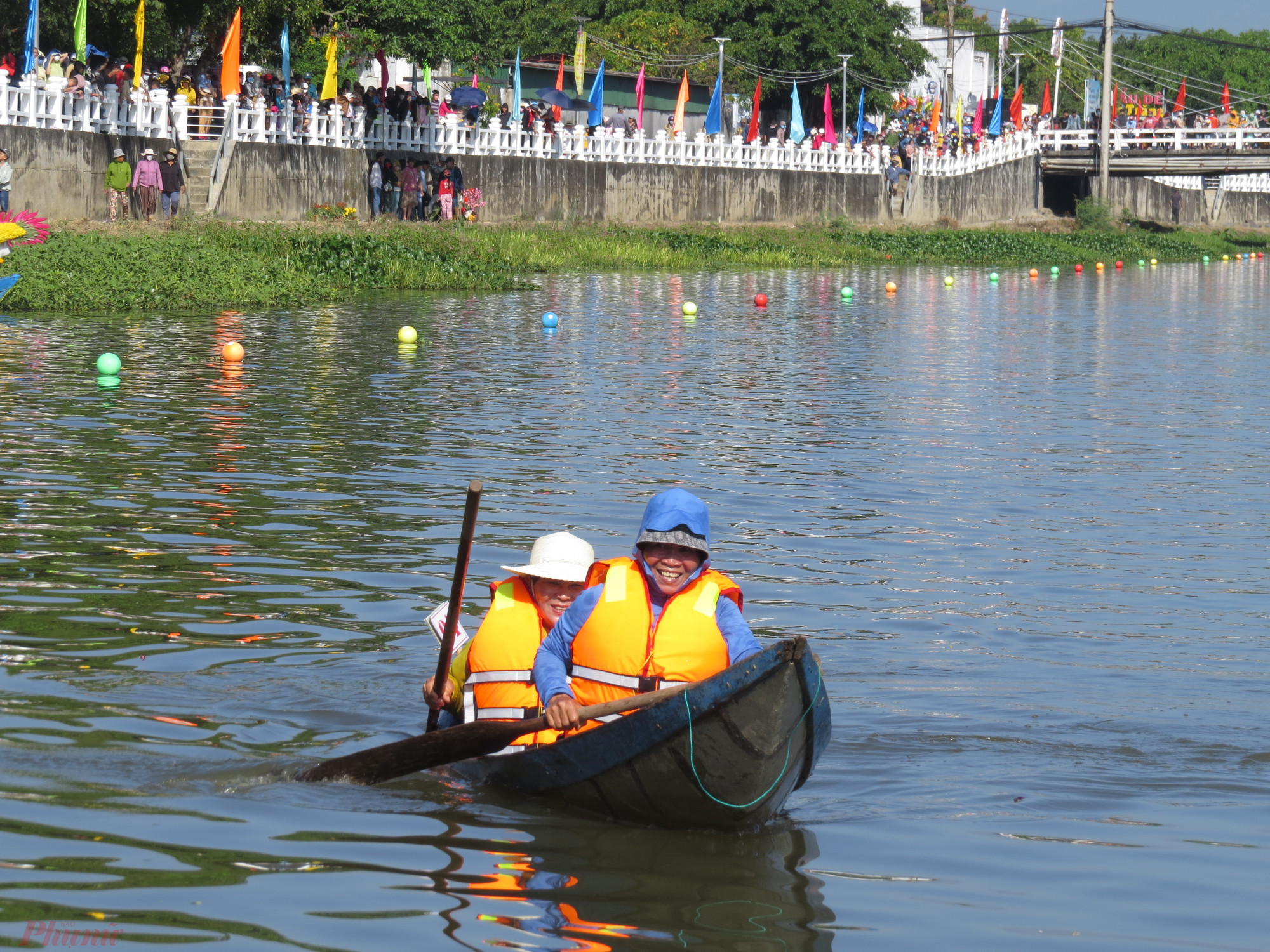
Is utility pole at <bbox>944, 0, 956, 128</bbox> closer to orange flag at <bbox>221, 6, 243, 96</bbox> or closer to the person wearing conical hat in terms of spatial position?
orange flag at <bbox>221, 6, 243, 96</bbox>

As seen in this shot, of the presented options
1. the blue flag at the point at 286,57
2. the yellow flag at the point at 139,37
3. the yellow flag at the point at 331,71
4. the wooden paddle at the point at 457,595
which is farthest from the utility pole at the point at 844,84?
the wooden paddle at the point at 457,595

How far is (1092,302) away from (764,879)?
117 feet

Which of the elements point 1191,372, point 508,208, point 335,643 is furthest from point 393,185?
point 335,643

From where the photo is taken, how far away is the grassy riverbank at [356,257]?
27859 mm

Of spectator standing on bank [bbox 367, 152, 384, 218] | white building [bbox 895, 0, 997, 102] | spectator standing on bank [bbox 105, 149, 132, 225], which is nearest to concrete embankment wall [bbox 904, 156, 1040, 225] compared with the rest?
white building [bbox 895, 0, 997, 102]

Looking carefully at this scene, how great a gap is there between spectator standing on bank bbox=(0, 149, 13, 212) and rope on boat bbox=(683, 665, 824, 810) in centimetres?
2526

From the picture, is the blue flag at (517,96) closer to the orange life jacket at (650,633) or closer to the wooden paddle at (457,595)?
the wooden paddle at (457,595)

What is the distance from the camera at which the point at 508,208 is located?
1834 inches

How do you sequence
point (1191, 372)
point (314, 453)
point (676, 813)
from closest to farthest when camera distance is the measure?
1. point (676, 813)
2. point (314, 453)
3. point (1191, 372)

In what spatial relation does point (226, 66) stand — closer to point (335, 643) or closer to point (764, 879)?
point (335, 643)

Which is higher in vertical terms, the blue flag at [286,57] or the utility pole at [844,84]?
the utility pole at [844,84]

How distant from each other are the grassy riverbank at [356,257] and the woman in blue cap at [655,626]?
2091 centimetres

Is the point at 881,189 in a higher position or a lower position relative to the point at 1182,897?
higher

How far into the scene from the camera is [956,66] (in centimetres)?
11181
